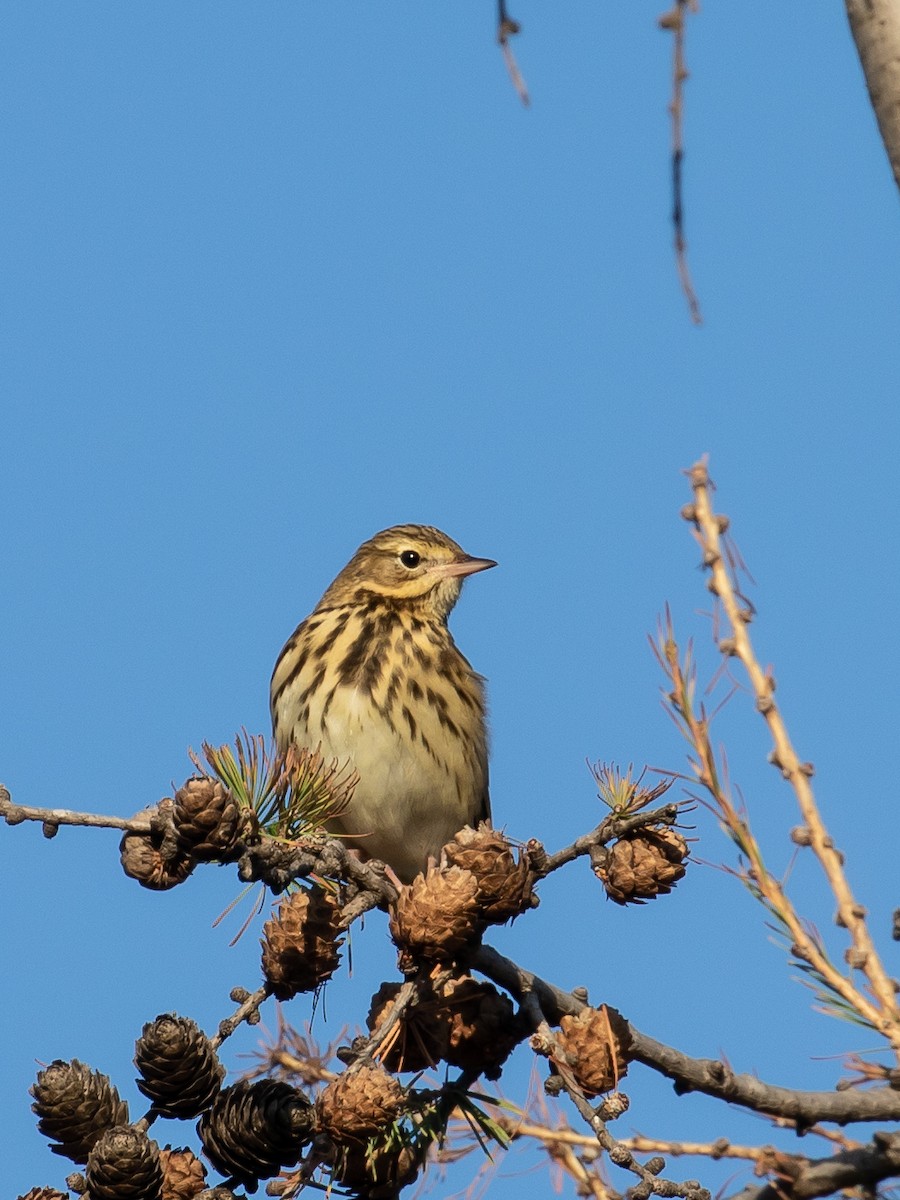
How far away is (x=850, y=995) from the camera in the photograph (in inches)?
100

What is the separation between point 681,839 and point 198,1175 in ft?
4.37

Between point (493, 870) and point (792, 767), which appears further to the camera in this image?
point (493, 870)

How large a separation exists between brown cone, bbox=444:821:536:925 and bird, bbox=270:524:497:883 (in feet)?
8.22

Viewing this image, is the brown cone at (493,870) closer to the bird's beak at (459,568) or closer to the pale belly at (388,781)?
the pale belly at (388,781)

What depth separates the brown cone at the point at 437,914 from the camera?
332 centimetres

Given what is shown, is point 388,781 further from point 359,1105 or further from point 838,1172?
point 838,1172

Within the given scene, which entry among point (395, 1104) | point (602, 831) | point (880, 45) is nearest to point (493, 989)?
point (602, 831)

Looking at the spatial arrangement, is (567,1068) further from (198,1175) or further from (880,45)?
(880,45)

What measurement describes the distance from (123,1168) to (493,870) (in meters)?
0.99

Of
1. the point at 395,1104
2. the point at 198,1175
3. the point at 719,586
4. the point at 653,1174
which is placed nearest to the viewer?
the point at 719,586

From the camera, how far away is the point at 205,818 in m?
3.10

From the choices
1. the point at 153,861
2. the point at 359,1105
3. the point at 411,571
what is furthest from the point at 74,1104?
the point at 411,571

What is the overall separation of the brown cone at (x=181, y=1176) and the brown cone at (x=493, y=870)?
2.66 feet

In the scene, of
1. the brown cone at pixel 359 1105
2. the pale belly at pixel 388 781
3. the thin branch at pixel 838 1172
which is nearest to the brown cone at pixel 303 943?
the brown cone at pixel 359 1105
